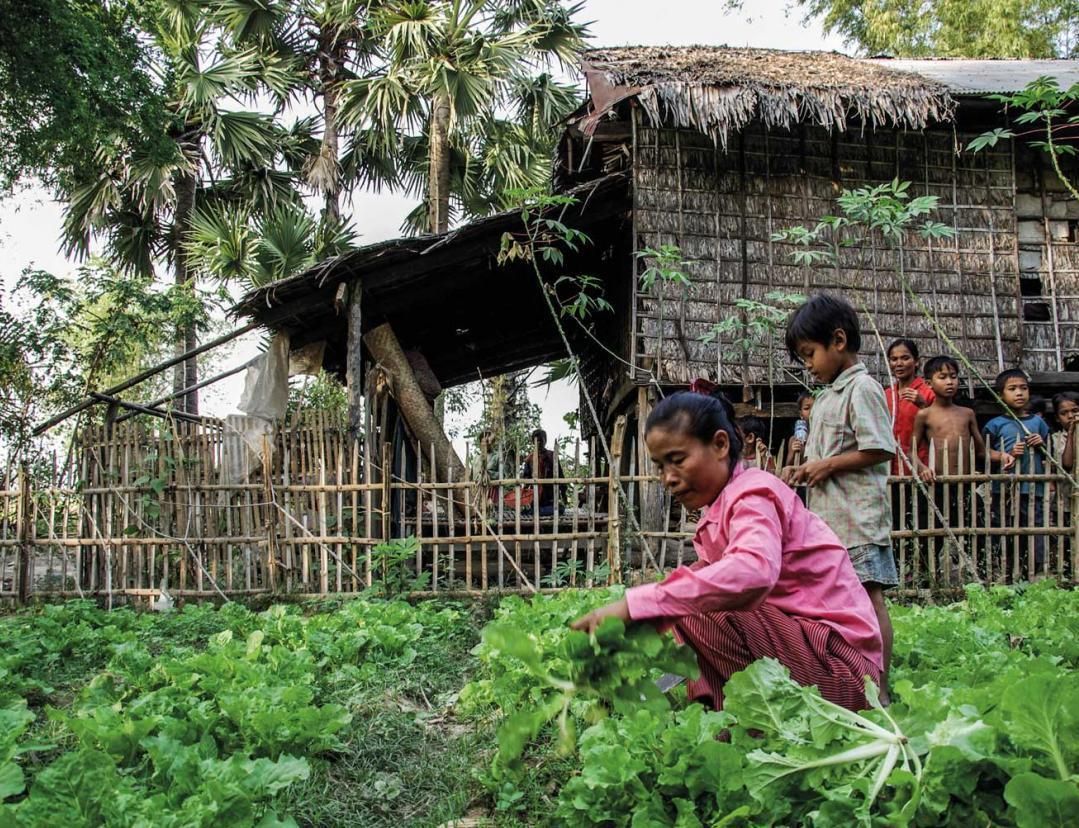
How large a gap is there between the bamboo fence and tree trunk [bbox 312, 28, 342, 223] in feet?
28.9

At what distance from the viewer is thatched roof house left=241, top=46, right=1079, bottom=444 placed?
8820 mm

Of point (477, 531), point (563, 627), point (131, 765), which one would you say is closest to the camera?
point (131, 765)

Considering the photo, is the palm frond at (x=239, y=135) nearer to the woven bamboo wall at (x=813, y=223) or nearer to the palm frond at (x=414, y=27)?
the palm frond at (x=414, y=27)

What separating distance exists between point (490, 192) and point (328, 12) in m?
4.28

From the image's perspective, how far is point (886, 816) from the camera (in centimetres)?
185

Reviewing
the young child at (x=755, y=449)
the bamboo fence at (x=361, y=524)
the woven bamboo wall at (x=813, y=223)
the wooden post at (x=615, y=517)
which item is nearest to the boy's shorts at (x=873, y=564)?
the young child at (x=755, y=449)

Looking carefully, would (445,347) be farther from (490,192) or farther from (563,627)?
(563,627)

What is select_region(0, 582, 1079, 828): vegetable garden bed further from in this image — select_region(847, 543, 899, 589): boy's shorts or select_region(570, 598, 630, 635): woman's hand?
select_region(847, 543, 899, 589): boy's shorts

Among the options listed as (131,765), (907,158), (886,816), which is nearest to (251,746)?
(131,765)

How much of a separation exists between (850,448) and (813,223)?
6.82 meters

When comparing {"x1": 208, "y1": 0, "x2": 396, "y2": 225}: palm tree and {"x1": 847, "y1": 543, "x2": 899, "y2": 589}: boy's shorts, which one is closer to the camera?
{"x1": 847, "y1": 543, "x2": 899, "y2": 589}: boy's shorts

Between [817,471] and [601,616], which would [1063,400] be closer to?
[817,471]

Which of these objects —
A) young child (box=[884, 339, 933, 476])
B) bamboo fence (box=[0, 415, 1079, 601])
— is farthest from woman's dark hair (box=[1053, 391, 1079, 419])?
young child (box=[884, 339, 933, 476])

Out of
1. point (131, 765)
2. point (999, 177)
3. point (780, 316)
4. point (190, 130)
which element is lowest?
point (131, 765)
